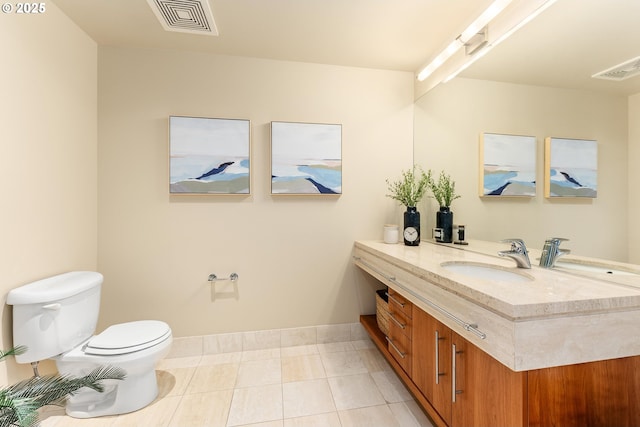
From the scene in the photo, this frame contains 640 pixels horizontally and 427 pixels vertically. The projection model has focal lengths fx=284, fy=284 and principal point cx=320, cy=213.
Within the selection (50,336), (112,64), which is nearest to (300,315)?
(50,336)

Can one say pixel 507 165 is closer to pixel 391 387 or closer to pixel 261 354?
pixel 391 387

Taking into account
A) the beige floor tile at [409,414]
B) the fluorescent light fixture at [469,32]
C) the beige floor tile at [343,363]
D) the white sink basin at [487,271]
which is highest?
the fluorescent light fixture at [469,32]

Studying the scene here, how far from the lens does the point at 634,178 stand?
105 cm

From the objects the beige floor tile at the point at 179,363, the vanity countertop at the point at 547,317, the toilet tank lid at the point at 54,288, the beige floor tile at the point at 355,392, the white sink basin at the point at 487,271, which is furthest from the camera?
the beige floor tile at the point at 179,363

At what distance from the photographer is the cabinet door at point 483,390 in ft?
2.91

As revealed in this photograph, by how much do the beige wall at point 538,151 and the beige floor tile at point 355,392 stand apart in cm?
118

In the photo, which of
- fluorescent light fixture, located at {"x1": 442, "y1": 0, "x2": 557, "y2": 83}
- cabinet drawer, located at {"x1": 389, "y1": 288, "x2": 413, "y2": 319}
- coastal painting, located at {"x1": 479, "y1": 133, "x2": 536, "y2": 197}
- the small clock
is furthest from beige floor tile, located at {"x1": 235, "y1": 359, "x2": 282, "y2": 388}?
fluorescent light fixture, located at {"x1": 442, "y1": 0, "x2": 557, "y2": 83}

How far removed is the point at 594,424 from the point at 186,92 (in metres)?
2.73

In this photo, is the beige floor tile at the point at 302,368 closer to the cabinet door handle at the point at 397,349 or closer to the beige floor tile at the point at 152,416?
the cabinet door handle at the point at 397,349

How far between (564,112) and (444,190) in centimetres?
91

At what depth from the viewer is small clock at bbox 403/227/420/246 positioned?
6.88 ft

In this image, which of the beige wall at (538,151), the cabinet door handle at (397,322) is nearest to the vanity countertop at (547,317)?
the beige wall at (538,151)

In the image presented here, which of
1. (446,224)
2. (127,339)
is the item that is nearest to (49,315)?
(127,339)

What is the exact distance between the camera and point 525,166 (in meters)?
1.45
